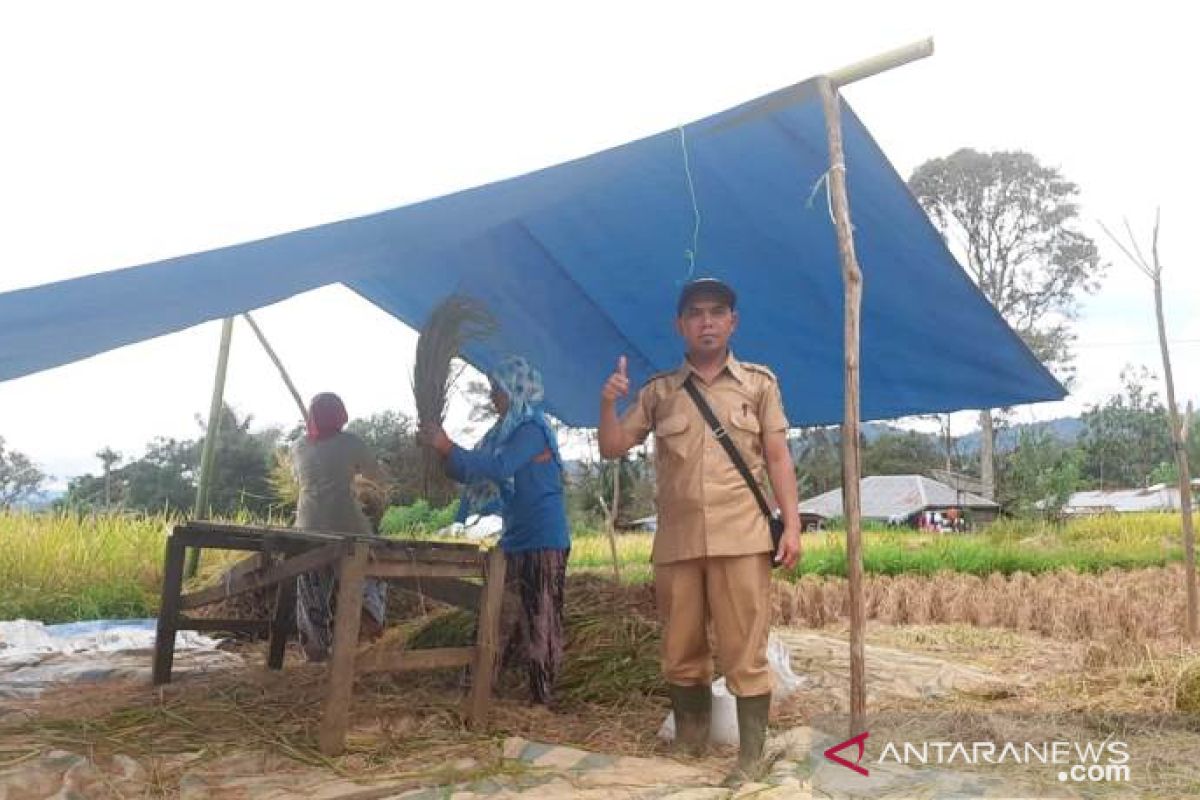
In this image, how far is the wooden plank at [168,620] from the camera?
15.4 ft

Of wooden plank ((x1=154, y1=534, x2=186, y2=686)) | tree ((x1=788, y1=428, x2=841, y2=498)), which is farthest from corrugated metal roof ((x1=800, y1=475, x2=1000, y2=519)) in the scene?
wooden plank ((x1=154, y1=534, x2=186, y2=686))

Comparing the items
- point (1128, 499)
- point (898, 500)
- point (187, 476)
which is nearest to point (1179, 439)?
point (898, 500)

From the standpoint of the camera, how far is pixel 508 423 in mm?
4043

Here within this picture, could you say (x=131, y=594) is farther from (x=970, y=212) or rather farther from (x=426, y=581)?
(x=970, y=212)

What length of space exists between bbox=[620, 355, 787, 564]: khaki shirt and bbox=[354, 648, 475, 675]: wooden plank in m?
0.84

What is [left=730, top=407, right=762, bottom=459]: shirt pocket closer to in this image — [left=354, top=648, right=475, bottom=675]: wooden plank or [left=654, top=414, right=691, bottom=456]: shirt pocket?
[left=654, top=414, right=691, bottom=456]: shirt pocket

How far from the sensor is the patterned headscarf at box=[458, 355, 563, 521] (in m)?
4.05

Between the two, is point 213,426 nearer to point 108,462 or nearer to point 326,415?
point 326,415

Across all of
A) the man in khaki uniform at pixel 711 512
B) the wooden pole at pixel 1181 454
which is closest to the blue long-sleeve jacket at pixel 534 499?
the man in khaki uniform at pixel 711 512

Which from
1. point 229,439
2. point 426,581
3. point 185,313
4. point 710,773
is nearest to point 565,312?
point 426,581

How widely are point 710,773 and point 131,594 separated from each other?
5.68m

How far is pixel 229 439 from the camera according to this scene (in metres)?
30.2

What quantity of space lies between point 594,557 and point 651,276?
347 inches

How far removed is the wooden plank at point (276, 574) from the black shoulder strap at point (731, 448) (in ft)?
4.05
